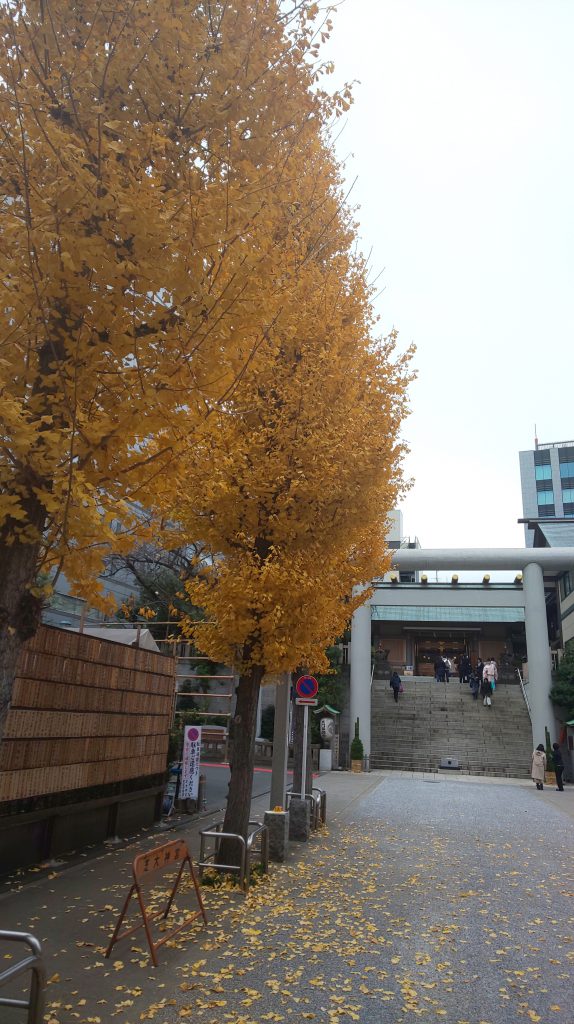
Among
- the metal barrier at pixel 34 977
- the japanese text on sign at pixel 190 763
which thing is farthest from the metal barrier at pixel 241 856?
the japanese text on sign at pixel 190 763

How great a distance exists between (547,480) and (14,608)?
73.5 m

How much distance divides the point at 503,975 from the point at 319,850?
467 cm

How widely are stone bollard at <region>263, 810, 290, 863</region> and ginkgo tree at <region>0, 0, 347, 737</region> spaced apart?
A: 527cm

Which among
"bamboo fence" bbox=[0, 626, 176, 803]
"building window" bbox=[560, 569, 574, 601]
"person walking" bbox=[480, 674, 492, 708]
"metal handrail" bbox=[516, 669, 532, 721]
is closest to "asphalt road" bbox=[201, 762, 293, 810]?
"bamboo fence" bbox=[0, 626, 176, 803]

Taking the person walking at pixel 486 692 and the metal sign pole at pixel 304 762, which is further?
the person walking at pixel 486 692

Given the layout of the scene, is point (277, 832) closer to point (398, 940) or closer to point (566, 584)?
point (398, 940)

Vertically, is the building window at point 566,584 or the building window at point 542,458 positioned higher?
the building window at point 542,458

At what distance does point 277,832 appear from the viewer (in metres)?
8.23

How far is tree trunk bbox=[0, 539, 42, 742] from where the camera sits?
3322 millimetres

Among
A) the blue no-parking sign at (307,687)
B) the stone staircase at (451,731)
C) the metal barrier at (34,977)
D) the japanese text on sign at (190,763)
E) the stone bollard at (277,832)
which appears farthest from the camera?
the stone staircase at (451,731)

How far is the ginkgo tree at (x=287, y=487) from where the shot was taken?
7230 mm

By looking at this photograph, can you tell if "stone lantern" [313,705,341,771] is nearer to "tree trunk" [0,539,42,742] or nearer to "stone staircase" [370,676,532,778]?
"stone staircase" [370,676,532,778]

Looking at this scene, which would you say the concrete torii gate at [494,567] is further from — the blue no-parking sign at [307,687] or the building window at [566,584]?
the blue no-parking sign at [307,687]

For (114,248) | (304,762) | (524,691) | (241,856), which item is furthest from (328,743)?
(114,248)
